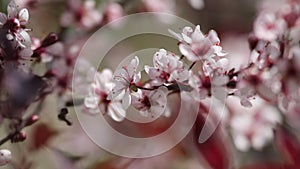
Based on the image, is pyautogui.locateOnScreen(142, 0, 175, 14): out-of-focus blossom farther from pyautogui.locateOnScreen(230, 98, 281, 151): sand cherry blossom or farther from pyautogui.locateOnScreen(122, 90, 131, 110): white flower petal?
pyautogui.locateOnScreen(122, 90, 131, 110): white flower petal

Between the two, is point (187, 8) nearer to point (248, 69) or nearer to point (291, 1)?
point (291, 1)

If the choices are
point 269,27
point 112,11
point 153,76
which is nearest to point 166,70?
point 153,76

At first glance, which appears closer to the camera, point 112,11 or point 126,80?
point 126,80

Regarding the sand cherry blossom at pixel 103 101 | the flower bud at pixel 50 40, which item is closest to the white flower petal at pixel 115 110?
the sand cherry blossom at pixel 103 101

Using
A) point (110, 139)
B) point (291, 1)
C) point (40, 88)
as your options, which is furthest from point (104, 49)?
point (40, 88)

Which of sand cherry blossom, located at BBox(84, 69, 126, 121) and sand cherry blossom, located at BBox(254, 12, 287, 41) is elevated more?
sand cherry blossom, located at BBox(254, 12, 287, 41)

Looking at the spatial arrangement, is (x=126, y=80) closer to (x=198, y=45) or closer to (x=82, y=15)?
(x=198, y=45)

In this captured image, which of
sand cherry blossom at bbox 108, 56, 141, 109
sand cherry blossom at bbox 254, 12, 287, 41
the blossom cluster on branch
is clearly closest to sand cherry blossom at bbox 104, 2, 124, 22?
the blossom cluster on branch
